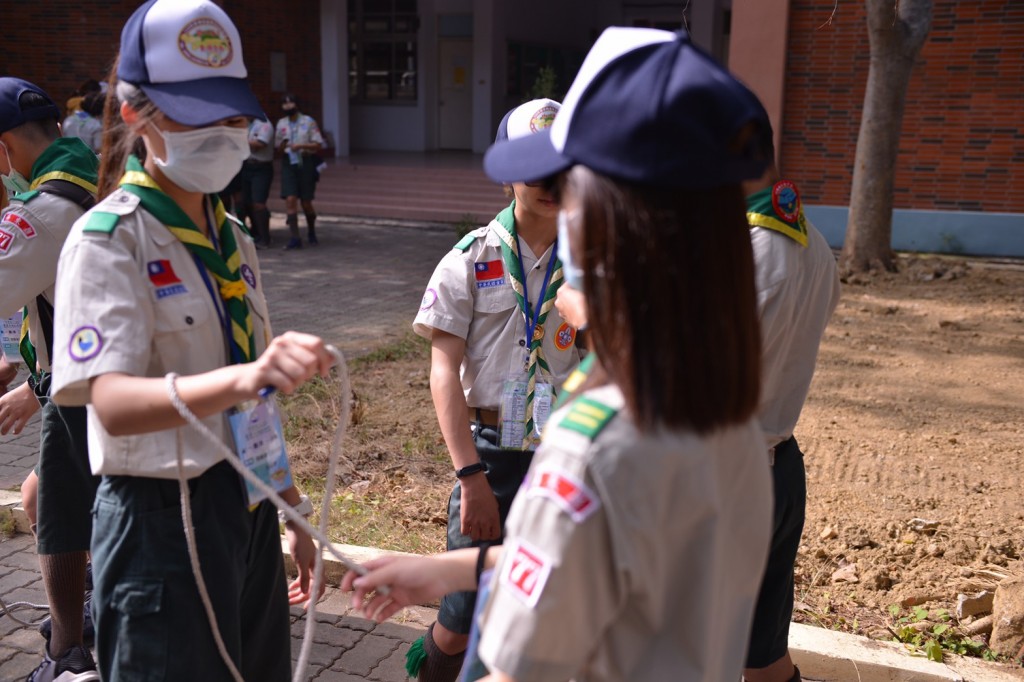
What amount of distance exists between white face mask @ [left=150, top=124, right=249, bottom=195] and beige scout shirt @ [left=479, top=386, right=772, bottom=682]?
4.11 ft

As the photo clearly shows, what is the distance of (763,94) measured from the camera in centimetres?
1391

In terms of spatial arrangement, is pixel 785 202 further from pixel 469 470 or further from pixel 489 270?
pixel 469 470

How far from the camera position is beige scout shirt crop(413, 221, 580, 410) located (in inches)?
120

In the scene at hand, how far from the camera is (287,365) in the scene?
70.6 inches

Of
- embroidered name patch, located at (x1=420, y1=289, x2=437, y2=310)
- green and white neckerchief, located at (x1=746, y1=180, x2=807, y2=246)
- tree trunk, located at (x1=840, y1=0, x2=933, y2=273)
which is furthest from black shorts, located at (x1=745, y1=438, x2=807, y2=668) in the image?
tree trunk, located at (x1=840, y1=0, x2=933, y2=273)

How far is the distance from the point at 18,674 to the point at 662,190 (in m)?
3.58

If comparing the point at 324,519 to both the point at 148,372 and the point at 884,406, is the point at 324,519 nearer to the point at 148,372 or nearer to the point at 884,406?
the point at 148,372

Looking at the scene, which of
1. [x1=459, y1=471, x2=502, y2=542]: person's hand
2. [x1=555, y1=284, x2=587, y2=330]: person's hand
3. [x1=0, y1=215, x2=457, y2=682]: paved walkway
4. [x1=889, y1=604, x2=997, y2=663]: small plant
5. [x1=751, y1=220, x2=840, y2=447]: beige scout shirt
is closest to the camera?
[x1=555, y1=284, x2=587, y2=330]: person's hand

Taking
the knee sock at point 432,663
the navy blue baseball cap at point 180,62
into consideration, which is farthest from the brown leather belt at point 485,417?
the navy blue baseball cap at point 180,62

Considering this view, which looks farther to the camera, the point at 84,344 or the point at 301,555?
the point at 301,555

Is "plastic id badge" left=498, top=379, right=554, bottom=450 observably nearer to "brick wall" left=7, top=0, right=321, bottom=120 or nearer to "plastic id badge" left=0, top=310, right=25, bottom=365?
"plastic id badge" left=0, top=310, right=25, bottom=365

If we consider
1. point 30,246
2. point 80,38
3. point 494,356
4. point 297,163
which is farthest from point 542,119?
point 80,38

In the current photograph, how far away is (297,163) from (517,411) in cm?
1196

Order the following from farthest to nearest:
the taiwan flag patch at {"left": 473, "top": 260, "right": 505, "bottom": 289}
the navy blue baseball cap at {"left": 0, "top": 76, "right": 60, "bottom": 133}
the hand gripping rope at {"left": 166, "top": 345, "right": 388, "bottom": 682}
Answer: the navy blue baseball cap at {"left": 0, "top": 76, "right": 60, "bottom": 133} → the taiwan flag patch at {"left": 473, "top": 260, "right": 505, "bottom": 289} → the hand gripping rope at {"left": 166, "top": 345, "right": 388, "bottom": 682}
